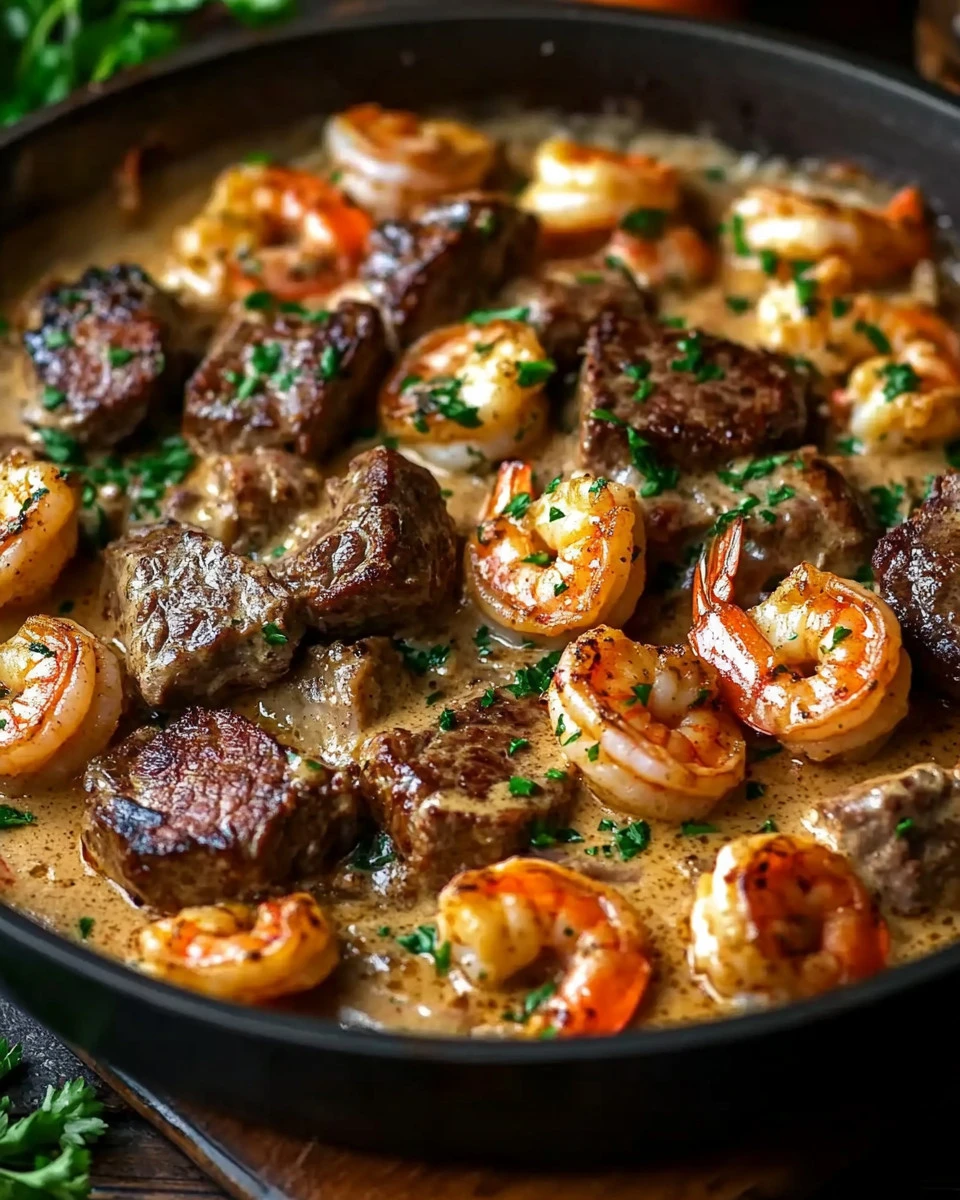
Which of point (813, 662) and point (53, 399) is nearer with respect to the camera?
point (813, 662)

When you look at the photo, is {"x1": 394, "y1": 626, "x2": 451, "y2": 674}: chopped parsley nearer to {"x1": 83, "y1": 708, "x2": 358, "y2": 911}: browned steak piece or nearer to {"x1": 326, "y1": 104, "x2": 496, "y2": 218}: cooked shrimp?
{"x1": 83, "y1": 708, "x2": 358, "y2": 911}: browned steak piece

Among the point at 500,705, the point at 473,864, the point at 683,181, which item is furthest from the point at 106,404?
the point at 683,181

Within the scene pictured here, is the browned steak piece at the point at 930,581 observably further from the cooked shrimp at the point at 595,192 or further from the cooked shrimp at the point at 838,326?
the cooked shrimp at the point at 595,192

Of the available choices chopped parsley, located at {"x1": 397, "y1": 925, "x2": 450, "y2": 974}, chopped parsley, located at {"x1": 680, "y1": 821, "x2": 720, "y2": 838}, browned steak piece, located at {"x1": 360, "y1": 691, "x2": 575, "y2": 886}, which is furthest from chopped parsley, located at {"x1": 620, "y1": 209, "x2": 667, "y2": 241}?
chopped parsley, located at {"x1": 397, "y1": 925, "x2": 450, "y2": 974}

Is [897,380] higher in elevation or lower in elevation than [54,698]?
higher

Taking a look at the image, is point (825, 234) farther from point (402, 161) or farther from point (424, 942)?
point (424, 942)

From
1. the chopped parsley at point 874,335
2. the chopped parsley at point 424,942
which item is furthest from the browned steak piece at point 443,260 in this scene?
the chopped parsley at point 424,942

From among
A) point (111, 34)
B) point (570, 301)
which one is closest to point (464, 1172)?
point (570, 301)

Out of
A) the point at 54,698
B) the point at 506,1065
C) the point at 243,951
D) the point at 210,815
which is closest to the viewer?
the point at 506,1065
